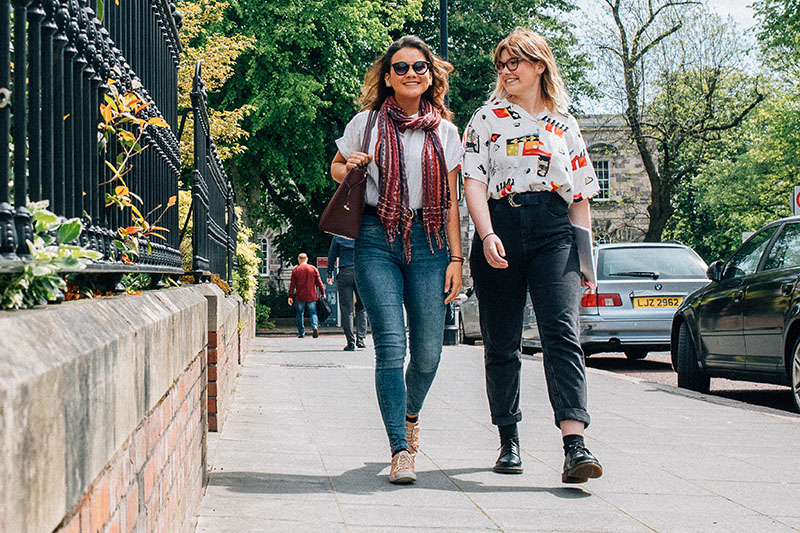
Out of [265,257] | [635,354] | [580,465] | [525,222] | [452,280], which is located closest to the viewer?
[580,465]

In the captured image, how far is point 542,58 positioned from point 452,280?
119cm

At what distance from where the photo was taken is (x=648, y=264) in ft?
45.4

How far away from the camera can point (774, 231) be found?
9.30 m

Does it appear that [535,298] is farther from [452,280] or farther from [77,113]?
[77,113]

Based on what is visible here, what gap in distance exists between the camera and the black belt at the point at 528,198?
5086 millimetres

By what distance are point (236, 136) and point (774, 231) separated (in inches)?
887

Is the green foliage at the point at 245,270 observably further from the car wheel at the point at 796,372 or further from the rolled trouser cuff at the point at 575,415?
the rolled trouser cuff at the point at 575,415

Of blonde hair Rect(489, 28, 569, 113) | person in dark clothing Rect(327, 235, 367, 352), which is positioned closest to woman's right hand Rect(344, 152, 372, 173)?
blonde hair Rect(489, 28, 569, 113)

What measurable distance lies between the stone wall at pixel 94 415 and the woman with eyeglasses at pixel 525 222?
6.81 feet

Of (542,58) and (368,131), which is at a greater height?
(542,58)

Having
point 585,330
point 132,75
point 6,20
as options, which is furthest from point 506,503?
point 585,330

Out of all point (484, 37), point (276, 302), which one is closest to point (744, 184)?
point (484, 37)

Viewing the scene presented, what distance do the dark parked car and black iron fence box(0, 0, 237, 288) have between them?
18.0 feet

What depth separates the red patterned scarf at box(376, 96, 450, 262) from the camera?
5.10 meters
